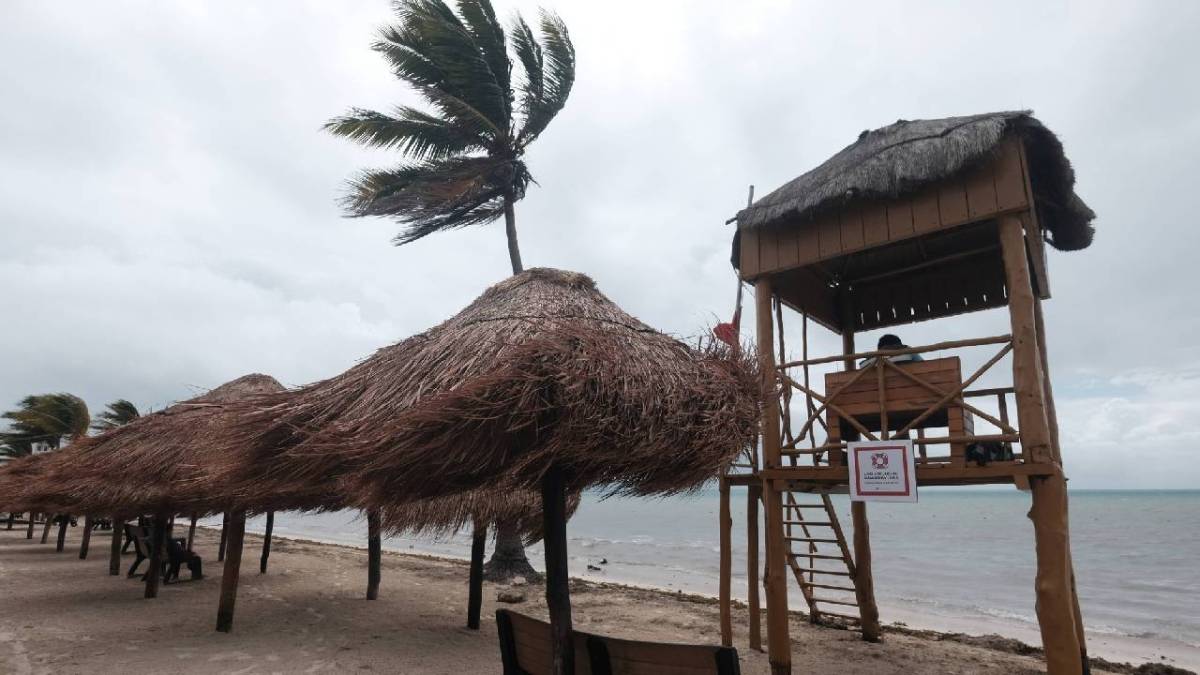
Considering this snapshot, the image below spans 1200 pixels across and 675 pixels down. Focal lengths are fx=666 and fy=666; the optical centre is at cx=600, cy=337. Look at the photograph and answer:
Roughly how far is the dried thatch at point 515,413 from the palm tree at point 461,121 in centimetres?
930

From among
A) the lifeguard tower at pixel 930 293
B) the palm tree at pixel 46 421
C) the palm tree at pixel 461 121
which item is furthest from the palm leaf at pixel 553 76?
the palm tree at pixel 46 421

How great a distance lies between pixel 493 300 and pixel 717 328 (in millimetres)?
1734

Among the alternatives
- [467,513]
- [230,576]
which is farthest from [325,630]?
[467,513]

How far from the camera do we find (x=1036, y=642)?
1159cm

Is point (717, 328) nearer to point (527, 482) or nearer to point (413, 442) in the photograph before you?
point (527, 482)

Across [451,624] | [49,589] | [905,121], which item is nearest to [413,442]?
[905,121]

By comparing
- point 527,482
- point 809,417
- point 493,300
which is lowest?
point 527,482

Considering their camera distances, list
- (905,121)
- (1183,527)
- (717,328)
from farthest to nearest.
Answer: (1183,527)
(905,121)
(717,328)

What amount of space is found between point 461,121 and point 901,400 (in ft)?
34.3

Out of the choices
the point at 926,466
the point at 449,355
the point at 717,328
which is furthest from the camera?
the point at 926,466

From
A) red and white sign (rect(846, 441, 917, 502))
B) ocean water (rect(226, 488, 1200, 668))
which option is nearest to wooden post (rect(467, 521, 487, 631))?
ocean water (rect(226, 488, 1200, 668))

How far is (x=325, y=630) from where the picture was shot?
862 centimetres

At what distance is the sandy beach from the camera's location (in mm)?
7004

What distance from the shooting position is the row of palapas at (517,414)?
3488 millimetres
